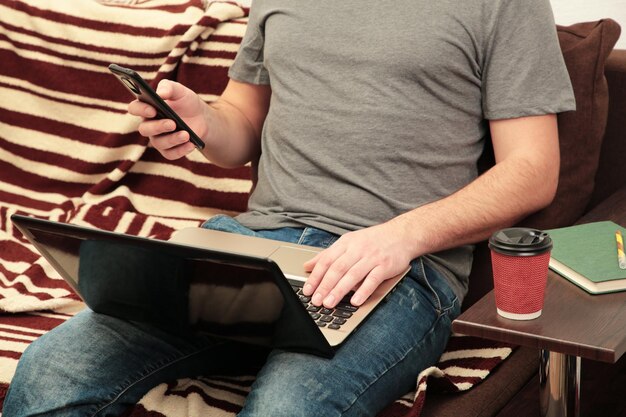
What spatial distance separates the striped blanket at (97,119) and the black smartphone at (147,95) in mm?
567

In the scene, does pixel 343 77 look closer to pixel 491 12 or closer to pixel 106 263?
pixel 491 12

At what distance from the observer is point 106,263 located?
1.16 metres

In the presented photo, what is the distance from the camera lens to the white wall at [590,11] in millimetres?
1783

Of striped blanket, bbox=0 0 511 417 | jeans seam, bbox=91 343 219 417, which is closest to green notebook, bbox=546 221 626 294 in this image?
jeans seam, bbox=91 343 219 417

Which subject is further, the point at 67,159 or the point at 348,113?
the point at 67,159

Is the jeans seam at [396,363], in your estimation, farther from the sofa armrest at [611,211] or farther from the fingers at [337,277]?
the sofa armrest at [611,211]

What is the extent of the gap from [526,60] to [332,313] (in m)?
0.52

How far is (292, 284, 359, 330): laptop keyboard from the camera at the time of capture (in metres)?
1.20

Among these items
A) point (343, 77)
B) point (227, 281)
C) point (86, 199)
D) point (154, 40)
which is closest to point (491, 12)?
point (343, 77)

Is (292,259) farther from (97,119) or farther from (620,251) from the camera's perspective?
(97,119)

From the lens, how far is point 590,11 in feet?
5.98

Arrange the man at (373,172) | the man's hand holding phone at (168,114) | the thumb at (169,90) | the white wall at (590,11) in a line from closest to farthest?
the man at (373,172) → the man's hand holding phone at (168,114) → the thumb at (169,90) → the white wall at (590,11)

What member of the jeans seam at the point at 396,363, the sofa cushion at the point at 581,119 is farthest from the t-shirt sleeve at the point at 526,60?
the jeans seam at the point at 396,363

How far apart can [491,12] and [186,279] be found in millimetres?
665
